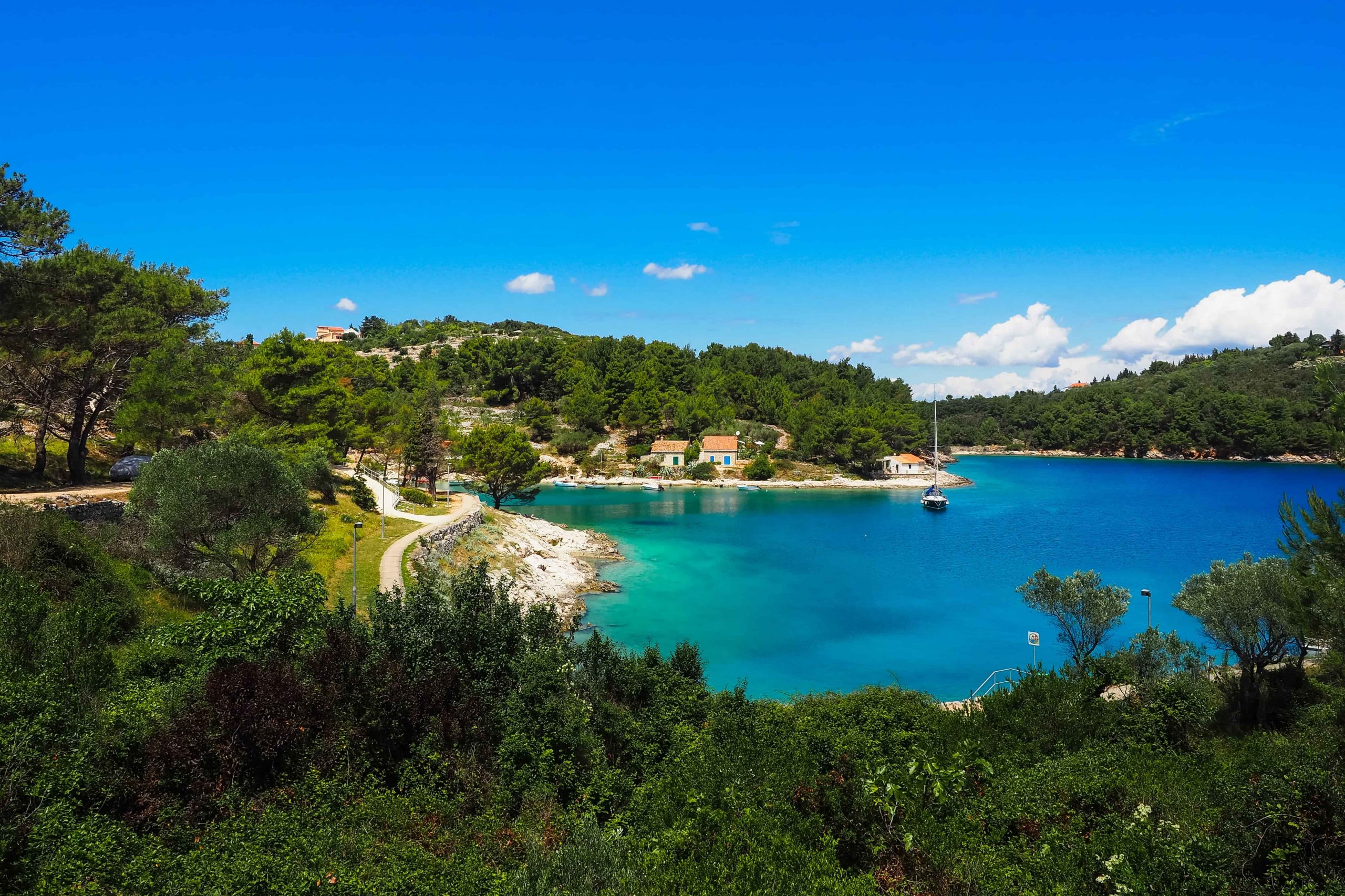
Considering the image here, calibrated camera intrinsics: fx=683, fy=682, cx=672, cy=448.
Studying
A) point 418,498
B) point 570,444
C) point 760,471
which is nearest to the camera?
point 418,498

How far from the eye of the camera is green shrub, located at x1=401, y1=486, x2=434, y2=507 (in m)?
40.8

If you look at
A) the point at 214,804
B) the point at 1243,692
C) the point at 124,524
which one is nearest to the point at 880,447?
the point at 1243,692

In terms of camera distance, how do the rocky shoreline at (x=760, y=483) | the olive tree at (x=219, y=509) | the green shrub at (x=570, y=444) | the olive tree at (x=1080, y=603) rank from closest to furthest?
the olive tree at (x=219, y=509) → the olive tree at (x=1080, y=603) → the rocky shoreline at (x=760, y=483) → the green shrub at (x=570, y=444)

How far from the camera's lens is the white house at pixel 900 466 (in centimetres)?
8600

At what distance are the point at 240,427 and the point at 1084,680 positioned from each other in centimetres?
3513

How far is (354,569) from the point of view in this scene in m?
21.8

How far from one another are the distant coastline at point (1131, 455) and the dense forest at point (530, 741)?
341 feet

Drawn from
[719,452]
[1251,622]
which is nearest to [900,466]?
[719,452]

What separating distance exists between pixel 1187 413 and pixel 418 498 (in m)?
127

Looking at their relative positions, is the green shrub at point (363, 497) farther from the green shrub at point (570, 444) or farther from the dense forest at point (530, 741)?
the green shrub at point (570, 444)

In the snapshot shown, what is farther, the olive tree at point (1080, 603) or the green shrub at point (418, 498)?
the green shrub at point (418, 498)

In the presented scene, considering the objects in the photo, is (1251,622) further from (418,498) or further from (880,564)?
(418,498)

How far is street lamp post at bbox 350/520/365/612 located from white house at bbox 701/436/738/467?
5491cm

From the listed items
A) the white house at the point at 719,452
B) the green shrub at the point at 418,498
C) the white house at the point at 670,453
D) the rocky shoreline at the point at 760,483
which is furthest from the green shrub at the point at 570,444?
the green shrub at the point at 418,498
